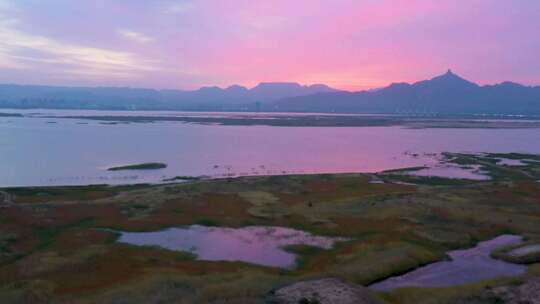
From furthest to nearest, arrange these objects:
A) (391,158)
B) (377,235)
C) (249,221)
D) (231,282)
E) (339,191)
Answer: (391,158) → (339,191) → (249,221) → (377,235) → (231,282)

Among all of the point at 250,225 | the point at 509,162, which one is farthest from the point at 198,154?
→ the point at 250,225

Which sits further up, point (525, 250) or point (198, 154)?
point (525, 250)

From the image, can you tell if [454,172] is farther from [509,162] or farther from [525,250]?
[525,250]

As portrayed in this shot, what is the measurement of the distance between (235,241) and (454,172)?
2109 inches

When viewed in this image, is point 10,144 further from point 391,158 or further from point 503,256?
point 503,256

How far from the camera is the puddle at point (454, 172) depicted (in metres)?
74.1

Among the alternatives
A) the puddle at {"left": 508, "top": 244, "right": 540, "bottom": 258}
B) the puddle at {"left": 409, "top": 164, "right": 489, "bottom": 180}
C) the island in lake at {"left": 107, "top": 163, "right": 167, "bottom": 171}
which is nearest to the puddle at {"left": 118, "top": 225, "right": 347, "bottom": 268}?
the puddle at {"left": 508, "top": 244, "right": 540, "bottom": 258}

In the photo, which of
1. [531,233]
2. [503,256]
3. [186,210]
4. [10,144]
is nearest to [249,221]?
[186,210]

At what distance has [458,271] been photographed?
2958 cm

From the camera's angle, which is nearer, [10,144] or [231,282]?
[231,282]

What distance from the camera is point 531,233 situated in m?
38.2

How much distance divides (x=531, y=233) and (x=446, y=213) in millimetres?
7490

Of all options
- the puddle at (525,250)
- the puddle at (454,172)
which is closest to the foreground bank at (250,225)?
the puddle at (525,250)

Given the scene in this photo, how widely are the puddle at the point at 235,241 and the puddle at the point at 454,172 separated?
143 ft
